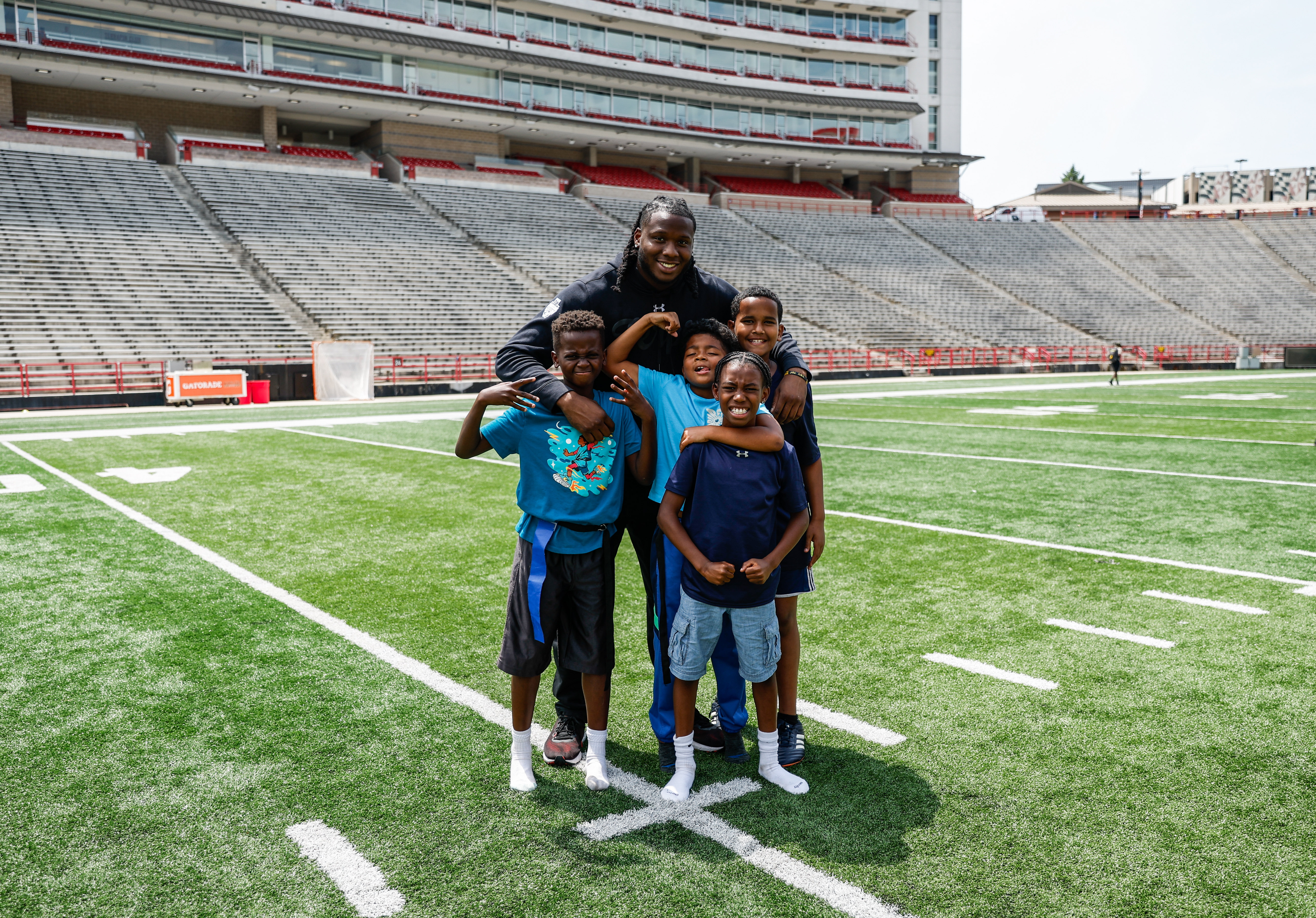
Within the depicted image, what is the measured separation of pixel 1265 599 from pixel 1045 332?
37.0 metres

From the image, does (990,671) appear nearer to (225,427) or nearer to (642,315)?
(642,315)

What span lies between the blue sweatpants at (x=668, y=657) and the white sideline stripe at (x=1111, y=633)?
86.2 inches

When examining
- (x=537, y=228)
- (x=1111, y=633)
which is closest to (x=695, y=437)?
(x=1111, y=633)

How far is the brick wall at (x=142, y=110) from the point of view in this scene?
3506 centimetres

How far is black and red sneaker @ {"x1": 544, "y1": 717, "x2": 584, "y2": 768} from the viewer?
11.5ft

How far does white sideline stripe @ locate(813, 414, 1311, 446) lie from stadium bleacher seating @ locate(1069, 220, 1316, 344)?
32548mm

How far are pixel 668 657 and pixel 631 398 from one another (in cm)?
94

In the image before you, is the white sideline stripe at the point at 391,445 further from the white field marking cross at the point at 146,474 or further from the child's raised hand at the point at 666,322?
the child's raised hand at the point at 666,322

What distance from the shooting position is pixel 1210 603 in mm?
5352

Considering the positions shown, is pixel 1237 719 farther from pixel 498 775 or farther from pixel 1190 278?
pixel 1190 278

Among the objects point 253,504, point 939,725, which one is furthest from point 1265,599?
point 253,504

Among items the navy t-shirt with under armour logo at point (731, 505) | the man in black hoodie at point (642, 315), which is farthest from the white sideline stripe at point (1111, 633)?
the navy t-shirt with under armour logo at point (731, 505)

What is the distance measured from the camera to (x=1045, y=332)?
130ft

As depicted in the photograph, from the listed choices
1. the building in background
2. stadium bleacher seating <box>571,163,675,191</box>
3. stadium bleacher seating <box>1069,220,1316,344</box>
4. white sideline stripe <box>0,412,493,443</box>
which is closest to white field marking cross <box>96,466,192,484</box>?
white sideline stripe <box>0,412,493,443</box>
